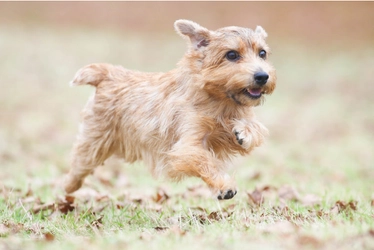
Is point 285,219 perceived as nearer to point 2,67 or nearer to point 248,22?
point 2,67

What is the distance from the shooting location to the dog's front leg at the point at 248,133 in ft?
15.2

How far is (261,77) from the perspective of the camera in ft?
14.6

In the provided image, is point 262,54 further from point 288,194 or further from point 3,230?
point 3,230

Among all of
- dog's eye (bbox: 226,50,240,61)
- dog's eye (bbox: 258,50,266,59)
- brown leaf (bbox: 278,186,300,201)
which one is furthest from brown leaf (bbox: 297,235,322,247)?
brown leaf (bbox: 278,186,300,201)

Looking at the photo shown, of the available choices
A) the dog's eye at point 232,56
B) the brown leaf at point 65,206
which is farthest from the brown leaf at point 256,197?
the brown leaf at point 65,206

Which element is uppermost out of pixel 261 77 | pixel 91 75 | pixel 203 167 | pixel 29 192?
pixel 261 77

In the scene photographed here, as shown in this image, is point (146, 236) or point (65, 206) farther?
point (65, 206)

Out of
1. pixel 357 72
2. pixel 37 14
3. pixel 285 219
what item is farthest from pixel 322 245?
pixel 37 14

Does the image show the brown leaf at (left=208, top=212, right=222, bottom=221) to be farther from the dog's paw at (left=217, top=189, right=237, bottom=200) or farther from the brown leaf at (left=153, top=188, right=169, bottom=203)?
the brown leaf at (left=153, top=188, right=169, bottom=203)

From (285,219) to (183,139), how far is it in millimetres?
1090

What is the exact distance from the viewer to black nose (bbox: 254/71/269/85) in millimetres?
4438

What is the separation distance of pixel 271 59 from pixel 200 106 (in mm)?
15593

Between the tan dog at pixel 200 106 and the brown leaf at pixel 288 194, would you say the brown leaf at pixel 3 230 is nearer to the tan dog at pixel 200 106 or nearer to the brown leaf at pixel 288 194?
the tan dog at pixel 200 106

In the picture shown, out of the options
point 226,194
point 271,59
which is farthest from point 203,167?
point 271,59
